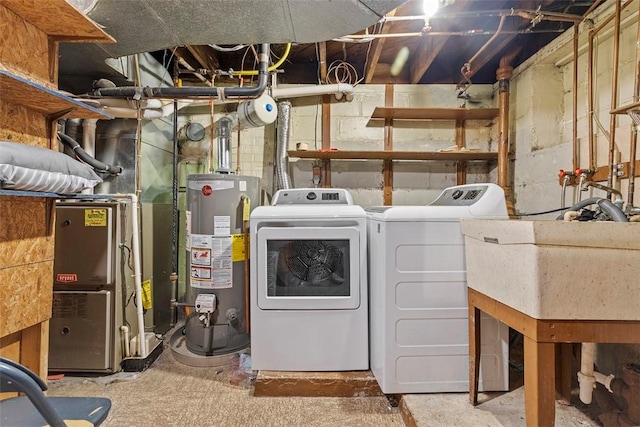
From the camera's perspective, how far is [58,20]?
1357mm

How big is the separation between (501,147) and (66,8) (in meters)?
3.01

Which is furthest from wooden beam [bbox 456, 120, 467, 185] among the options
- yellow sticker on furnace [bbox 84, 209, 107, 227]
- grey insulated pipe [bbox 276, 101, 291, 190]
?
yellow sticker on furnace [bbox 84, 209, 107, 227]

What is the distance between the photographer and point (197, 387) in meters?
1.94

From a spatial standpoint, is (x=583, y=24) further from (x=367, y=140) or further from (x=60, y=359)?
(x=60, y=359)

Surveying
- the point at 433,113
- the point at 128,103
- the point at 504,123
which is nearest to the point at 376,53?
the point at 433,113

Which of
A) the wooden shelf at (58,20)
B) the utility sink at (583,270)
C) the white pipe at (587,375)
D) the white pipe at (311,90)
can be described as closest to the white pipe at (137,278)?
the wooden shelf at (58,20)

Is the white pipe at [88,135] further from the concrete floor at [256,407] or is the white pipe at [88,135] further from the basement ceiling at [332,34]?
the concrete floor at [256,407]

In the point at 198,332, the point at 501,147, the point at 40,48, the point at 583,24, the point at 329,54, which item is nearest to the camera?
the point at 40,48

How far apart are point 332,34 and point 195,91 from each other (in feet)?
3.85

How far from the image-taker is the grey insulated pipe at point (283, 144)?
2900 millimetres

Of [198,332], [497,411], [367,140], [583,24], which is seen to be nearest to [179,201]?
[198,332]

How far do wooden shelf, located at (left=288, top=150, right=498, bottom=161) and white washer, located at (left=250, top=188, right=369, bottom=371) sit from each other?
1115 mm

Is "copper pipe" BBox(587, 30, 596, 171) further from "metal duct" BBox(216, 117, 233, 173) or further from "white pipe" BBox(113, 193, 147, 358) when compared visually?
"white pipe" BBox(113, 193, 147, 358)

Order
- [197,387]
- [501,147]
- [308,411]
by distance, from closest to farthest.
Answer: [308,411] < [197,387] < [501,147]
